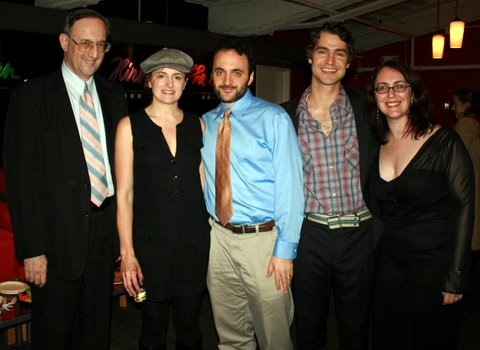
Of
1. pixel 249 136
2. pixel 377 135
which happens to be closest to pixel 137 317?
pixel 249 136

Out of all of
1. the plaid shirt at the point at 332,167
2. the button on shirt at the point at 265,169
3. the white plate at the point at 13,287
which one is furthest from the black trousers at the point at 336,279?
the white plate at the point at 13,287

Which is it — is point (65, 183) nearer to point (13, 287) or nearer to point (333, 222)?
point (333, 222)

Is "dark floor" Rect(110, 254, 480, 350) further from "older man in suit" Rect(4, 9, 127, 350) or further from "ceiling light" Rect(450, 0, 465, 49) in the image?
"ceiling light" Rect(450, 0, 465, 49)

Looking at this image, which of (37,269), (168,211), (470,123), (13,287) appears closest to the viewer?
(37,269)

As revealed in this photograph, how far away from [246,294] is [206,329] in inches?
51.5

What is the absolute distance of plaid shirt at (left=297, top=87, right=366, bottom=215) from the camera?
2506mm

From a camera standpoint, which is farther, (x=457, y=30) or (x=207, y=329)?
(x=457, y=30)

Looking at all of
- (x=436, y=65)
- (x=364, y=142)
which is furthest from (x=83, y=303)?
(x=436, y=65)

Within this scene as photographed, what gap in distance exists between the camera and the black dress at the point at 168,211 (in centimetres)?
236

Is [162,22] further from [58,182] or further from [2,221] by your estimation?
[58,182]

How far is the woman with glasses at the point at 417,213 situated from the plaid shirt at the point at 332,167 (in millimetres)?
109

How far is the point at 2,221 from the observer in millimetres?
5121

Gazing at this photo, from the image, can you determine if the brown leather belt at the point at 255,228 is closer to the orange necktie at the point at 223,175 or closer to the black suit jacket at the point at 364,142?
the orange necktie at the point at 223,175

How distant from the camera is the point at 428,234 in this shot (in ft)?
7.67
